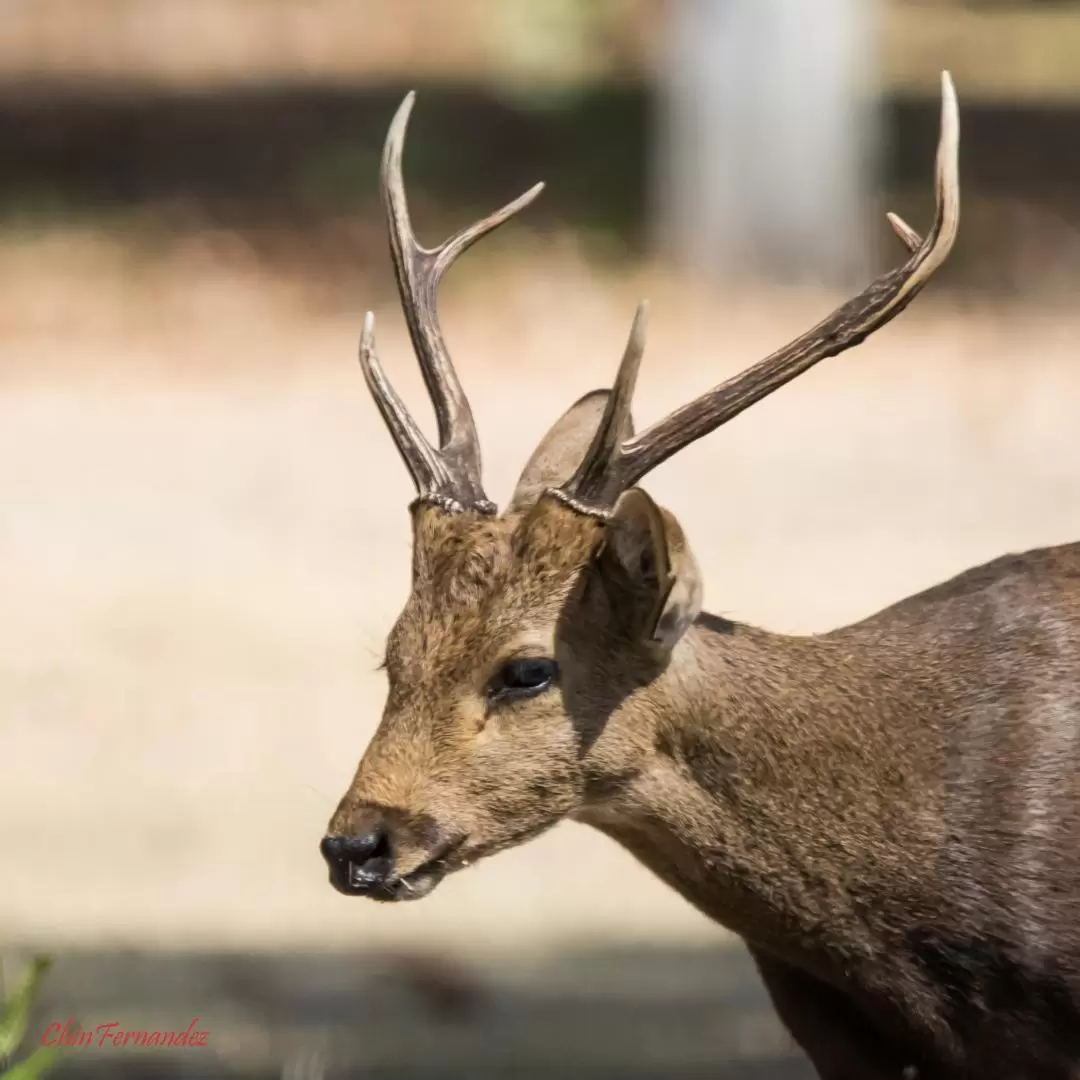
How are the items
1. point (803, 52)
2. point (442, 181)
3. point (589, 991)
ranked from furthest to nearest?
1. point (442, 181)
2. point (803, 52)
3. point (589, 991)

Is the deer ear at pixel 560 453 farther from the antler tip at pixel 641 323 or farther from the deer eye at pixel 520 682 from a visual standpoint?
the antler tip at pixel 641 323

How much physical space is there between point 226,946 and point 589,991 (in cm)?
128

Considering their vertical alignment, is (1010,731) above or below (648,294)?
below

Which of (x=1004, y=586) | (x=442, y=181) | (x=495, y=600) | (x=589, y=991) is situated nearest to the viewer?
(x=495, y=600)

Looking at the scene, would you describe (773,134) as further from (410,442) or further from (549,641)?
(549,641)

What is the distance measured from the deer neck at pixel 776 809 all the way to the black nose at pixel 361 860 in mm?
480

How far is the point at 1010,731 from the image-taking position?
4.83m

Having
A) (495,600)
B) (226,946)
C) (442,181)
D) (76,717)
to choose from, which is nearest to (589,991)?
(226,946)

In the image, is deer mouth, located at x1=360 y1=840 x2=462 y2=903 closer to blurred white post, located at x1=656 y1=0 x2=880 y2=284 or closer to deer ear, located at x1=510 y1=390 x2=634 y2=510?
deer ear, located at x1=510 y1=390 x2=634 y2=510

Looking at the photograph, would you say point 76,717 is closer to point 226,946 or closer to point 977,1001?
point 226,946

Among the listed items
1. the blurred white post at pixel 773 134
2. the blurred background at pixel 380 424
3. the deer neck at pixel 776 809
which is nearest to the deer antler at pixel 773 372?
the deer neck at pixel 776 809

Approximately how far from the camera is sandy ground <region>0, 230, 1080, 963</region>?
8.71m

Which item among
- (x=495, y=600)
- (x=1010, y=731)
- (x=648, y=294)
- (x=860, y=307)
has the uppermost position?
(x=648, y=294)
